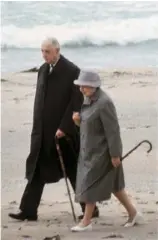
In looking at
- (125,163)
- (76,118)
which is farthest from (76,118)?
(125,163)

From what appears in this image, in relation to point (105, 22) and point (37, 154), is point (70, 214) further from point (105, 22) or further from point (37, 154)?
point (105, 22)

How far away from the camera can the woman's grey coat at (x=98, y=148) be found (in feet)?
21.3

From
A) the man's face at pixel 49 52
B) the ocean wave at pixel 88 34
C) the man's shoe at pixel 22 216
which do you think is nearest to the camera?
the man's face at pixel 49 52

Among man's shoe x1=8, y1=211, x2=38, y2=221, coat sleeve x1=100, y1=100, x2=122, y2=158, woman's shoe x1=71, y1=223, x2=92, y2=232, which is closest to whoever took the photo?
coat sleeve x1=100, y1=100, x2=122, y2=158

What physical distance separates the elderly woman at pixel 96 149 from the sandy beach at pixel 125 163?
30cm

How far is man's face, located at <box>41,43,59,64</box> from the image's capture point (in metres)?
6.86

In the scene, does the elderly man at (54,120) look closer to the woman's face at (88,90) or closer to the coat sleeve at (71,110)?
the coat sleeve at (71,110)

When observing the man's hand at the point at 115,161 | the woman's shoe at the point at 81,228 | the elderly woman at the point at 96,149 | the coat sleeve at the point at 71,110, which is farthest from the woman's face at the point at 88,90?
the woman's shoe at the point at 81,228

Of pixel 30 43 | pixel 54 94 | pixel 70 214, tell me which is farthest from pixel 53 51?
pixel 30 43

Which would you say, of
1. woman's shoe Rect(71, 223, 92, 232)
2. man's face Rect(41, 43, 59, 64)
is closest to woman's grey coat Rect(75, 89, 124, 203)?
woman's shoe Rect(71, 223, 92, 232)

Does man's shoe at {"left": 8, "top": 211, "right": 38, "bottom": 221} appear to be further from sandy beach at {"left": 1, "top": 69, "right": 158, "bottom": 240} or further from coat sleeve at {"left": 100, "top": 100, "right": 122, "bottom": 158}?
coat sleeve at {"left": 100, "top": 100, "right": 122, "bottom": 158}

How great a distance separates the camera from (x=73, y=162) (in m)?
7.20

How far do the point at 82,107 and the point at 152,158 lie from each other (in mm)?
3588

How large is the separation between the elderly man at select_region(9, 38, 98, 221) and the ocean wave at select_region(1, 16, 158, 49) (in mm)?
10807
